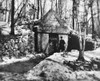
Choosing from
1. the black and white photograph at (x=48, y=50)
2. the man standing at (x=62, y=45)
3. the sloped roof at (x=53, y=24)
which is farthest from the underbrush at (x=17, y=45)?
the man standing at (x=62, y=45)

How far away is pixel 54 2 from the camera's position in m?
36.2

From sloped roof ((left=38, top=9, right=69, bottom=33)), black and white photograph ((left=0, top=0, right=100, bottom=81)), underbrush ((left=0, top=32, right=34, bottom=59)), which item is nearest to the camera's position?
black and white photograph ((left=0, top=0, right=100, bottom=81))

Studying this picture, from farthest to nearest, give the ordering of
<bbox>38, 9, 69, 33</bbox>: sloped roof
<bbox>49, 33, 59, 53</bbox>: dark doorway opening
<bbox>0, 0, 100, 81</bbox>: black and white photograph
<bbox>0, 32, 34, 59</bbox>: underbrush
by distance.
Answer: <bbox>49, 33, 59, 53</bbox>: dark doorway opening → <bbox>38, 9, 69, 33</bbox>: sloped roof → <bbox>0, 32, 34, 59</bbox>: underbrush → <bbox>0, 0, 100, 81</bbox>: black and white photograph

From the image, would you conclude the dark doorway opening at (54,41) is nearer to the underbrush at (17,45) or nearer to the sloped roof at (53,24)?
the sloped roof at (53,24)

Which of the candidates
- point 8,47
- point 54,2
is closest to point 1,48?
point 8,47

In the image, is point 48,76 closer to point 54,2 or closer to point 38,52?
point 38,52

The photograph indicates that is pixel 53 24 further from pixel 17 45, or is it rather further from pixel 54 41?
pixel 17 45

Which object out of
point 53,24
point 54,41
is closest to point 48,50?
point 54,41

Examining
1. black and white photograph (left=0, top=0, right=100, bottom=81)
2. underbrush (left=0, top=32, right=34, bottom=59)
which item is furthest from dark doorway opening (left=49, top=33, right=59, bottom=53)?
underbrush (left=0, top=32, right=34, bottom=59)

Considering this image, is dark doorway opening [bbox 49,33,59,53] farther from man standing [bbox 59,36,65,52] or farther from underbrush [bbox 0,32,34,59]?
underbrush [bbox 0,32,34,59]

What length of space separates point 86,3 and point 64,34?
6772 millimetres

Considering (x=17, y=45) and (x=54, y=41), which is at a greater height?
(x=54, y=41)

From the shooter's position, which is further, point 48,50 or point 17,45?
point 48,50

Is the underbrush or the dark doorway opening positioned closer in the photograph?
the underbrush
